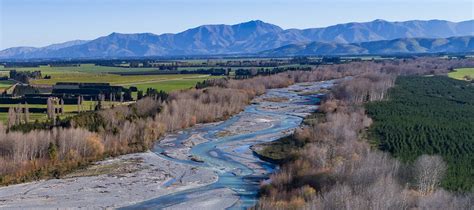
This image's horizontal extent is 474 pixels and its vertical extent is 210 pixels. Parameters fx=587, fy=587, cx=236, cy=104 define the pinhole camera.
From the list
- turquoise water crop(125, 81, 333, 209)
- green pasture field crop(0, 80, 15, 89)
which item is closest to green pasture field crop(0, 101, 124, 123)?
turquoise water crop(125, 81, 333, 209)

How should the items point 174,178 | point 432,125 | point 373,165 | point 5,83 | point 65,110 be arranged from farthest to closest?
point 5,83 → point 65,110 → point 432,125 → point 174,178 → point 373,165

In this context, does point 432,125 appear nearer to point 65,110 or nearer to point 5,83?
point 65,110

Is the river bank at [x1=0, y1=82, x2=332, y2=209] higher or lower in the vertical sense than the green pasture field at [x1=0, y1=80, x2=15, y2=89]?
lower

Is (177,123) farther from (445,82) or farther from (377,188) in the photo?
(445,82)

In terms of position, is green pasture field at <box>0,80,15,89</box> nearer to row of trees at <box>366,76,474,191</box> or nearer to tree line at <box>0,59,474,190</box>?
tree line at <box>0,59,474,190</box>

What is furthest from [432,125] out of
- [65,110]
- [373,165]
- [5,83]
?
[5,83]

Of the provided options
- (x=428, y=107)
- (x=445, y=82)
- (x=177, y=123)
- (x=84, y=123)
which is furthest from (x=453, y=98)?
(x=84, y=123)

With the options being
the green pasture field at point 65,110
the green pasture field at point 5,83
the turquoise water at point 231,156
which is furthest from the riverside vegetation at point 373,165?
the green pasture field at point 5,83
